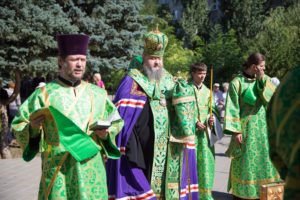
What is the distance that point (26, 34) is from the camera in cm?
883

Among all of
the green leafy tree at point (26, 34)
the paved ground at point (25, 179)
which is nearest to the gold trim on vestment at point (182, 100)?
the paved ground at point (25, 179)

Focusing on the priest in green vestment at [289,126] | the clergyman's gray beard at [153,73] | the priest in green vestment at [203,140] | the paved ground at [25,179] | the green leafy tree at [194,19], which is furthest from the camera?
the green leafy tree at [194,19]

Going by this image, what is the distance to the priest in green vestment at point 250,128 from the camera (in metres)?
5.87

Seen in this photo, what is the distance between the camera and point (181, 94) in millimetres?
4574

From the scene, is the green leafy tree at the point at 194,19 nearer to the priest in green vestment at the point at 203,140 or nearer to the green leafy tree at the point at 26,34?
the green leafy tree at the point at 26,34

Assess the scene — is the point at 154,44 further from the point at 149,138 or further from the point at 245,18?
the point at 245,18

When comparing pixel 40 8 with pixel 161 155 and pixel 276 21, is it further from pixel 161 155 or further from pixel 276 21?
pixel 276 21

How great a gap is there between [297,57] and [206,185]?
16.7 metres

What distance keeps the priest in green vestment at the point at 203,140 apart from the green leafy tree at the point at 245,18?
26.7 metres

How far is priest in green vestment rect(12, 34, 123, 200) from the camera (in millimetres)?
3092

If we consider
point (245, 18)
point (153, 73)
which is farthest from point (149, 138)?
point (245, 18)

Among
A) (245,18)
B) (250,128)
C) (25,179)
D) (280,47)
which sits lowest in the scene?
(25,179)

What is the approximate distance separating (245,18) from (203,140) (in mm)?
28506

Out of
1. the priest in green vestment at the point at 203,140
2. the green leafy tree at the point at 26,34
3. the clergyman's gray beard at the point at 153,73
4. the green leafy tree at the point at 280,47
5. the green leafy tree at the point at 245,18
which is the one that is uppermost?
the green leafy tree at the point at 245,18
